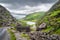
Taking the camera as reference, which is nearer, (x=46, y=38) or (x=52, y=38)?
(x=52, y=38)

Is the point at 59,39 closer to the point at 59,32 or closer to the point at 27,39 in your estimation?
the point at 59,32

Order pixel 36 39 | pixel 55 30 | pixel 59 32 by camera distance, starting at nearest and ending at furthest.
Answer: pixel 59 32
pixel 55 30
pixel 36 39

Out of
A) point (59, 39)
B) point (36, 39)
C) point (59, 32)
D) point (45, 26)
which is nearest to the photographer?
point (59, 39)

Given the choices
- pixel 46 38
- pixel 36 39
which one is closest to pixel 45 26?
pixel 36 39

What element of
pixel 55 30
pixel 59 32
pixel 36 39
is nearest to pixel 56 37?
pixel 59 32

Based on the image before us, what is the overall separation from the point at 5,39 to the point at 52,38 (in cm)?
4382

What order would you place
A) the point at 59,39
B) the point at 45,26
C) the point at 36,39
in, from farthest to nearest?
the point at 45,26 → the point at 36,39 → the point at 59,39

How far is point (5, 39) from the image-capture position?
167 meters

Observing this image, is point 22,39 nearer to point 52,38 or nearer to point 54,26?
point 54,26

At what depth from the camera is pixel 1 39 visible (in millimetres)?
168250

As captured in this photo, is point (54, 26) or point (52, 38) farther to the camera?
point (54, 26)

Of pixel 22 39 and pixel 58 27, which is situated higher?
pixel 58 27

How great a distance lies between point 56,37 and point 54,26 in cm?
3437

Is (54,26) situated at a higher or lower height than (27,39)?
higher
